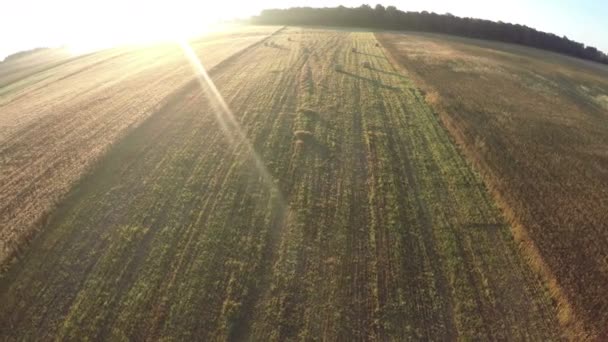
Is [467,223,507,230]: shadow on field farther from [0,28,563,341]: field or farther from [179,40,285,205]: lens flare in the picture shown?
[179,40,285,205]: lens flare

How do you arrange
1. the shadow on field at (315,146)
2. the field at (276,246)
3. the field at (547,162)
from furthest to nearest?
the shadow on field at (315,146) < the field at (547,162) < the field at (276,246)

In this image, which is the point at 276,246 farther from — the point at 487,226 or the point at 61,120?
the point at 61,120

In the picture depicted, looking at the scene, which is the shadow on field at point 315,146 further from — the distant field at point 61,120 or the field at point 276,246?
the distant field at point 61,120

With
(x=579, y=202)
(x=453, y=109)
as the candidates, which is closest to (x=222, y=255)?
(x=579, y=202)

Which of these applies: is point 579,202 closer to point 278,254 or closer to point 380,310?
point 380,310

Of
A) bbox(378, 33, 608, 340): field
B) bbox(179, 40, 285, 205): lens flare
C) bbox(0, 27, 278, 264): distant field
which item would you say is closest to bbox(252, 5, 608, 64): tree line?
bbox(378, 33, 608, 340): field

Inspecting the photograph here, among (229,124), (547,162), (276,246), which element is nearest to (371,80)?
(229,124)

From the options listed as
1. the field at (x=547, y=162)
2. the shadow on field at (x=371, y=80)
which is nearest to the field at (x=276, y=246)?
the field at (x=547, y=162)
